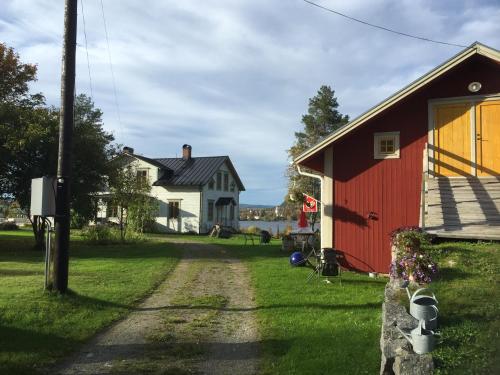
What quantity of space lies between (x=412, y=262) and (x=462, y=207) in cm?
405

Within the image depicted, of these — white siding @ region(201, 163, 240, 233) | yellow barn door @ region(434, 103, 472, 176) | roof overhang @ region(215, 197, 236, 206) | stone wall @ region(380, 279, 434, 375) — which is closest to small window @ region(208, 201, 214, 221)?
white siding @ region(201, 163, 240, 233)

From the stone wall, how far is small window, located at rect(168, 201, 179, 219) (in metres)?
33.0

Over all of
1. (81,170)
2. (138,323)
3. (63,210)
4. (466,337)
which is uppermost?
(81,170)

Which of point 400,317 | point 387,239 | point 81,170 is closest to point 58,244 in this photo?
point 400,317

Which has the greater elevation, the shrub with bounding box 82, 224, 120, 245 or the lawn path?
the shrub with bounding box 82, 224, 120, 245

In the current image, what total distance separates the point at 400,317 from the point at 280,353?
63.7 inches

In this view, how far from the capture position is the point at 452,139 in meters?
12.5

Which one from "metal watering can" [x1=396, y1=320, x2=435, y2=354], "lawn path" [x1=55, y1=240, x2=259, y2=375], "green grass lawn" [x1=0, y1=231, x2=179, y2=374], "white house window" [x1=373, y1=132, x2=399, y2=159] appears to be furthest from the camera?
"white house window" [x1=373, y1=132, x2=399, y2=159]

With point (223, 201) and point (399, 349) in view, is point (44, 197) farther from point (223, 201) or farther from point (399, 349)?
point (223, 201)

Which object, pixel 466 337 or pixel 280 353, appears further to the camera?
pixel 280 353

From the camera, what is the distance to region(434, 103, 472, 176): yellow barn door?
40.6ft

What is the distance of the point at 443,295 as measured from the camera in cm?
653

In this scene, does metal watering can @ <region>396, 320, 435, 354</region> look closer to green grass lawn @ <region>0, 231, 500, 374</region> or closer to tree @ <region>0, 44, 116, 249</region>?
green grass lawn @ <region>0, 231, 500, 374</region>

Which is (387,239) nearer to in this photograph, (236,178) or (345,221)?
(345,221)
